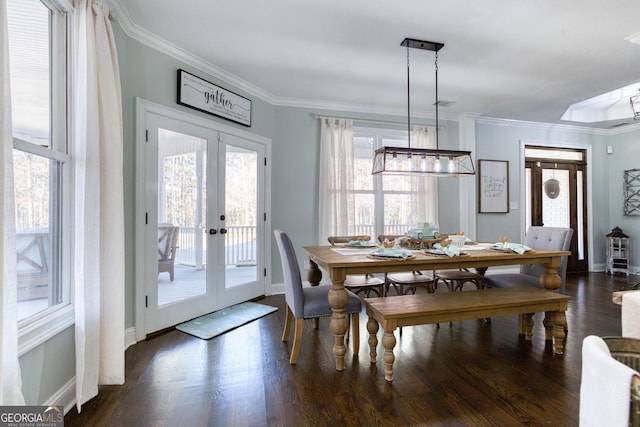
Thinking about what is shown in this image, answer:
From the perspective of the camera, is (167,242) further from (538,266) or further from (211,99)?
(538,266)

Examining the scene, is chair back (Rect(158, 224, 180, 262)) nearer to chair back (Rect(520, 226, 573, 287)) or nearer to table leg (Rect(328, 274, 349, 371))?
table leg (Rect(328, 274, 349, 371))

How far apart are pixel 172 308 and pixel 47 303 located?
4.20 feet

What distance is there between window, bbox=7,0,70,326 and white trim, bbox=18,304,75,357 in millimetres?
21

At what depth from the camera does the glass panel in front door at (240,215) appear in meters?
3.58

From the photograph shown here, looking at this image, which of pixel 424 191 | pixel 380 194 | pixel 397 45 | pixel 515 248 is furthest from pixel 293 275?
pixel 424 191

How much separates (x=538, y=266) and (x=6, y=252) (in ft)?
13.0

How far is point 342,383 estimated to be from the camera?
6.64 feet

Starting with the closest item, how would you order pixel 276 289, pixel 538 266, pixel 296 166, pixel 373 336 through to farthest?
pixel 373 336, pixel 538 266, pixel 276 289, pixel 296 166

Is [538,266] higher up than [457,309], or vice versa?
[538,266]

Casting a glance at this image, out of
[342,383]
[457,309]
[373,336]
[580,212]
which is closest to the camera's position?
[342,383]

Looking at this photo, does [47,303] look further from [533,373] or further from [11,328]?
[533,373]

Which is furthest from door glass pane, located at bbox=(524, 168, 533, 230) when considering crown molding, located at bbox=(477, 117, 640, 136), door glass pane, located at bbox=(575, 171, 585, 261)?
door glass pane, located at bbox=(575, 171, 585, 261)

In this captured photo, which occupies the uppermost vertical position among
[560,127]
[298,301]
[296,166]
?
[560,127]

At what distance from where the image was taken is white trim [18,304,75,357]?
58.2 inches
